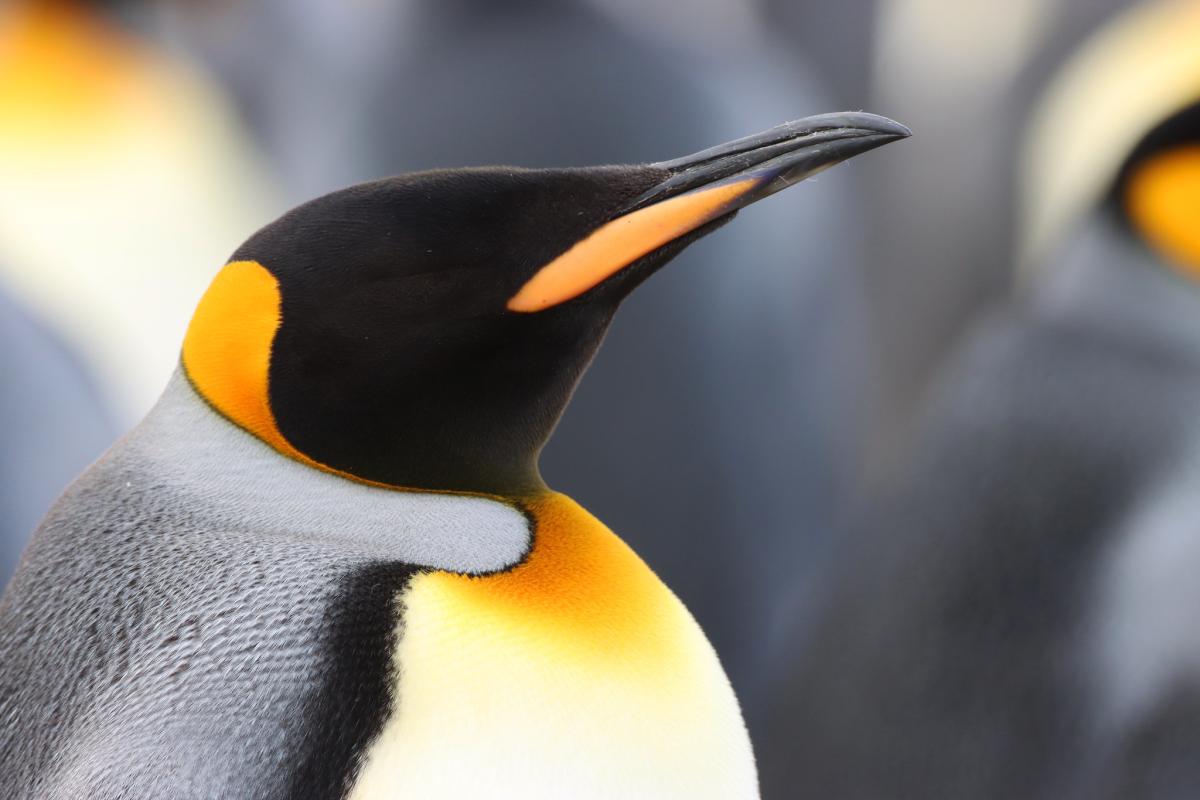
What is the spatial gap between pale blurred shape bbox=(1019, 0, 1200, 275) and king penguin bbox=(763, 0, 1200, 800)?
138 cm

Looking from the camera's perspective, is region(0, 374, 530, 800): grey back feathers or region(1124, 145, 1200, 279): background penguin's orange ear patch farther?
region(1124, 145, 1200, 279): background penguin's orange ear patch

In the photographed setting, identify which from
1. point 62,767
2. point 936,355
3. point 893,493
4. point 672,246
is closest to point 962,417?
point 893,493

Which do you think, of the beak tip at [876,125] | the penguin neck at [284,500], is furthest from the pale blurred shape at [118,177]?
the beak tip at [876,125]

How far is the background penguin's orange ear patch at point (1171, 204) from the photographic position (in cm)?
140

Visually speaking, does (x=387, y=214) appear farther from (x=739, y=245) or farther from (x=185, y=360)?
(x=739, y=245)

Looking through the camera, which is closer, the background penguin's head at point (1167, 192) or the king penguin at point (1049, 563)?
the king penguin at point (1049, 563)

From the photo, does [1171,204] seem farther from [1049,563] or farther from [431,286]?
[431,286]

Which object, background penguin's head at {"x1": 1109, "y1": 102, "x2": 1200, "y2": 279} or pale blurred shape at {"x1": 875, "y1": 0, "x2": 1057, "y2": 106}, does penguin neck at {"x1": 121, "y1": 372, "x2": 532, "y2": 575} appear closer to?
background penguin's head at {"x1": 1109, "y1": 102, "x2": 1200, "y2": 279}

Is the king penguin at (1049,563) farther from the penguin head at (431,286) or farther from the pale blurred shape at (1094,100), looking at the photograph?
the pale blurred shape at (1094,100)

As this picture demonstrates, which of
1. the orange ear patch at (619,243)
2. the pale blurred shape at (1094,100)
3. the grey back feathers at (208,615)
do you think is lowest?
the pale blurred shape at (1094,100)

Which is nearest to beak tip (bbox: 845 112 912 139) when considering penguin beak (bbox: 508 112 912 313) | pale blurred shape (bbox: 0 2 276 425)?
penguin beak (bbox: 508 112 912 313)

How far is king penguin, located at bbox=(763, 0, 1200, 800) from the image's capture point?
47.2 inches

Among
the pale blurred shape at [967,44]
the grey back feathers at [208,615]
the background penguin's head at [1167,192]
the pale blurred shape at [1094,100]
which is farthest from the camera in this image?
the pale blurred shape at [967,44]

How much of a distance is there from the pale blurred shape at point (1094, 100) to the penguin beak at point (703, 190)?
2329 mm
